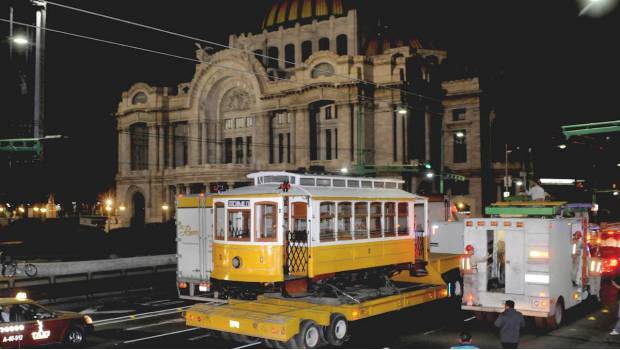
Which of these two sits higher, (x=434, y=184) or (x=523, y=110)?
(x=523, y=110)

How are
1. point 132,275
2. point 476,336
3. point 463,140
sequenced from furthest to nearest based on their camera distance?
point 463,140 → point 132,275 → point 476,336

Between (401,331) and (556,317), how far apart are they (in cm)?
411

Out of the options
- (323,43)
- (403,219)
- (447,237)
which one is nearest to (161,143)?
(323,43)

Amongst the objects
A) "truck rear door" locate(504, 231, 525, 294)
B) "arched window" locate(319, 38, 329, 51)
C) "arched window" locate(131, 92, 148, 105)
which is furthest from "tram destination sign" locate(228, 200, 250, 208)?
"arched window" locate(131, 92, 148, 105)

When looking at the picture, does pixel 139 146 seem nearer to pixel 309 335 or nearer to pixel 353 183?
pixel 353 183

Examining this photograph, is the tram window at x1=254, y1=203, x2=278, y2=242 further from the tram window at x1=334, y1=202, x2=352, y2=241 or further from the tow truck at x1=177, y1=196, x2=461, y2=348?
the tram window at x1=334, y1=202, x2=352, y2=241

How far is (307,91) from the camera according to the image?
62.7m

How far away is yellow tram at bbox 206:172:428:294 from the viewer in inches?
592

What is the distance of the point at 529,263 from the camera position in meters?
16.0

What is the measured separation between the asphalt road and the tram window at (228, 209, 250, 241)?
277 centimetres

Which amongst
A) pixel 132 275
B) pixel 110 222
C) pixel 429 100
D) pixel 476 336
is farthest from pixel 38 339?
pixel 110 222

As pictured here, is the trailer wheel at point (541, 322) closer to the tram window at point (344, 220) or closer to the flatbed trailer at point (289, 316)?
the flatbed trailer at point (289, 316)

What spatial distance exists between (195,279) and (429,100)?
49740 millimetres

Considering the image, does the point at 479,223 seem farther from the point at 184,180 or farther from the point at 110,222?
the point at 110,222
